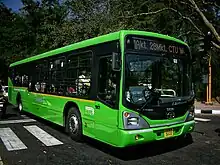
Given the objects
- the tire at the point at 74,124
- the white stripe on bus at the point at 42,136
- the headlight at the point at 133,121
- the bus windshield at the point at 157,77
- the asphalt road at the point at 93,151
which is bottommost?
the asphalt road at the point at 93,151

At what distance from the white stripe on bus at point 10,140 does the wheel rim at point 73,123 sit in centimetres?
131

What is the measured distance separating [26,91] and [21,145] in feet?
17.1

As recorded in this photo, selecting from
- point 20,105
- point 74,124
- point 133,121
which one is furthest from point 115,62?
point 20,105

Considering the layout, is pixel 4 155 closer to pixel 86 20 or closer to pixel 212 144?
pixel 212 144

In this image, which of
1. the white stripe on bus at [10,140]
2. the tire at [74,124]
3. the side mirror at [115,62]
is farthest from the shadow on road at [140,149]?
the side mirror at [115,62]

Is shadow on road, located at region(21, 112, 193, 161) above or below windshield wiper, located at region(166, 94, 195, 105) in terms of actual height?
below

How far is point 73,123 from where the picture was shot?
7.55m

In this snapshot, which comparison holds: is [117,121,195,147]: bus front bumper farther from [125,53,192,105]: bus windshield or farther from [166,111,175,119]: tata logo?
[125,53,192,105]: bus windshield

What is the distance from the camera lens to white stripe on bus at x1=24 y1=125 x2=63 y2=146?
743 cm

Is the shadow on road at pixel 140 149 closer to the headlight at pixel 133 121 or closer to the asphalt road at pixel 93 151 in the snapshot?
the asphalt road at pixel 93 151

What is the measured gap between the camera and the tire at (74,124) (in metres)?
A: 7.29

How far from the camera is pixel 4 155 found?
6.22 m

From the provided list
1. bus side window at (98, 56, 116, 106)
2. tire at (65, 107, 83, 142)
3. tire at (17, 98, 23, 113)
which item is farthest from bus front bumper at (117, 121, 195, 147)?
tire at (17, 98, 23, 113)

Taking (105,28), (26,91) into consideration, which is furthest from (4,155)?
(105,28)
